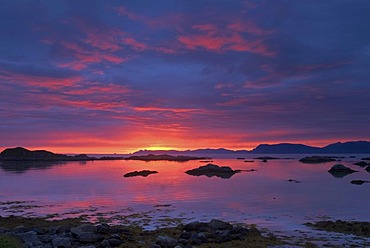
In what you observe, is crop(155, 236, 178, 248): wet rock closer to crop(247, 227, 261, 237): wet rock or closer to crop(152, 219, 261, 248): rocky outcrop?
crop(152, 219, 261, 248): rocky outcrop

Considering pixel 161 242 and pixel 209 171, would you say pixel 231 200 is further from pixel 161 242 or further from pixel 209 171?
pixel 209 171

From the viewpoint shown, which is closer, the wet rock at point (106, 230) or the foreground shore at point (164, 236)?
the foreground shore at point (164, 236)

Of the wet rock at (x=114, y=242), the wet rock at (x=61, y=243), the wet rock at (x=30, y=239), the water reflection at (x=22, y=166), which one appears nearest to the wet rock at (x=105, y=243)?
→ the wet rock at (x=114, y=242)

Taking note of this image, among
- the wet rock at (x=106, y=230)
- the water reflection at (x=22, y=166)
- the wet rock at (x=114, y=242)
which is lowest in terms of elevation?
the wet rock at (x=114, y=242)

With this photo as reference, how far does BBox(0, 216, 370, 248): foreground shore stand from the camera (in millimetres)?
18734

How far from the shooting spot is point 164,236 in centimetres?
1977

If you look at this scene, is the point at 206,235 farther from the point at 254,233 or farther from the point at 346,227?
the point at 346,227

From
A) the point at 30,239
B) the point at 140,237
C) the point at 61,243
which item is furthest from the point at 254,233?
the point at 30,239

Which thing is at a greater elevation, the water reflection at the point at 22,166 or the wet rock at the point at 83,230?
the water reflection at the point at 22,166

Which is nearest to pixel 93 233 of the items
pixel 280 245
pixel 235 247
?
pixel 235 247

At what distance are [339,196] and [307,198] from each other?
4938 mm

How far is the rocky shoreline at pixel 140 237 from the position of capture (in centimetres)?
1858

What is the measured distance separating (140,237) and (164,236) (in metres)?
2.17

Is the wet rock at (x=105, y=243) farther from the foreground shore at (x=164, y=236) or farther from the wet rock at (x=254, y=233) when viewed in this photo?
the wet rock at (x=254, y=233)
